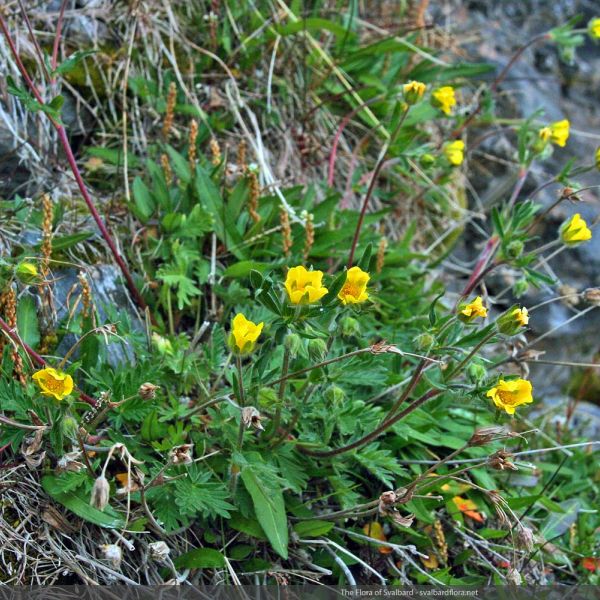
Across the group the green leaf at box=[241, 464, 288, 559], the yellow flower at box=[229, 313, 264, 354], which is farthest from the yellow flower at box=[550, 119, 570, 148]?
the green leaf at box=[241, 464, 288, 559]

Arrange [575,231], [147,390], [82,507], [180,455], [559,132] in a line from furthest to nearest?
[559,132], [575,231], [82,507], [147,390], [180,455]

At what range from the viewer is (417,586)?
225cm

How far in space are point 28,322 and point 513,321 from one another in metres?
1.44

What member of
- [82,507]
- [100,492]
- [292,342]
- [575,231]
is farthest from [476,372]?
[82,507]

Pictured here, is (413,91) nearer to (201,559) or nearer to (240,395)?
(240,395)

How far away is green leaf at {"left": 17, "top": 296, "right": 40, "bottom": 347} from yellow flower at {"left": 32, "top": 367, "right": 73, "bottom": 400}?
1.63 ft

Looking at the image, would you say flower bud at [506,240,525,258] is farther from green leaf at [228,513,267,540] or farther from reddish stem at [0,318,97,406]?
reddish stem at [0,318,97,406]

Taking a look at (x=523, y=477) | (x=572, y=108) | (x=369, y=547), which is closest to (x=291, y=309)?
(x=369, y=547)

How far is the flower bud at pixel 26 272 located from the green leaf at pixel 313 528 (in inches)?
40.6

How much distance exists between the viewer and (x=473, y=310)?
198 centimetres

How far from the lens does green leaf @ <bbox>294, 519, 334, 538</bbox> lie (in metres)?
2.18

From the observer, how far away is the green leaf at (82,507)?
78.7 inches

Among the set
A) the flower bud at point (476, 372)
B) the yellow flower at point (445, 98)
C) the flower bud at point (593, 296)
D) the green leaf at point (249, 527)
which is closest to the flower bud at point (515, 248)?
the flower bud at point (593, 296)

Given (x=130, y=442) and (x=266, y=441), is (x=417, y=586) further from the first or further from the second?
(x=130, y=442)
